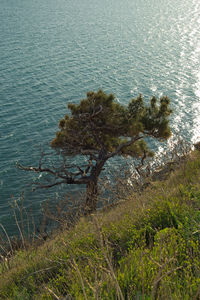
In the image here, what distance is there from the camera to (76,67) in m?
37.9

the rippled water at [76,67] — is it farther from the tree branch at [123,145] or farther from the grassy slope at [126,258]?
the grassy slope at [126,258]

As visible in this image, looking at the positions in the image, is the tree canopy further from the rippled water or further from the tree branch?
the rippled water

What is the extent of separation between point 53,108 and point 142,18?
4637 centimetres

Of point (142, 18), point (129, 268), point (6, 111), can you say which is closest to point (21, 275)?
point (129, 268)

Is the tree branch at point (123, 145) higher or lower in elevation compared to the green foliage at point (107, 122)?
lower

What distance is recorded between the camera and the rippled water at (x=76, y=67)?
25.0m

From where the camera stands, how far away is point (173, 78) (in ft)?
119

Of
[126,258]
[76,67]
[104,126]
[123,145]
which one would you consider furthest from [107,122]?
[76,67]

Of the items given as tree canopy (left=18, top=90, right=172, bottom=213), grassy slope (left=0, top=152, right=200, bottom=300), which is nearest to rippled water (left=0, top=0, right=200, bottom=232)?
tree canopy (left=18, top=90, right=172, bottom=213)

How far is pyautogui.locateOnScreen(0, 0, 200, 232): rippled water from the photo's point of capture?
25.0 m

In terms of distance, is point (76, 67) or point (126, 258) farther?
point (76, 67)

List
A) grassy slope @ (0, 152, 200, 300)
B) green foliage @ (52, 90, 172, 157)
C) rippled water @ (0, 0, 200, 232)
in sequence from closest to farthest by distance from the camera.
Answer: grassy slope @ (0, 152, 200, 300) → green foliage @ (52, 90, 172, 157) → rippled water @ (0, 0, 200, 232)

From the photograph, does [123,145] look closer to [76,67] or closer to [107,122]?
[107,122]

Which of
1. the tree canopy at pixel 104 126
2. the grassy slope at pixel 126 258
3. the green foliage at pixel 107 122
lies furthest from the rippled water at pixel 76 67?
the grassy slope at pixel 126 258
